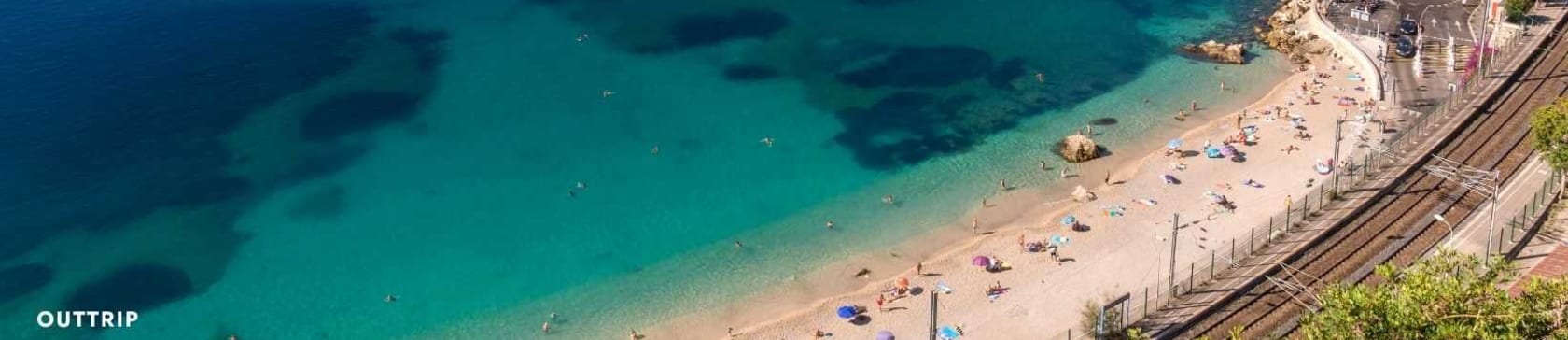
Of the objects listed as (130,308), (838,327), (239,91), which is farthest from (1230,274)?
(239,91)

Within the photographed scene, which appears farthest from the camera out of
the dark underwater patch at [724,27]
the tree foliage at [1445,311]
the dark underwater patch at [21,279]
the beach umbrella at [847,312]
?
the dark underwater patch at [724,27]

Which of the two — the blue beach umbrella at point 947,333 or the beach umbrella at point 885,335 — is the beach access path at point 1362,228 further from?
the beach umbrella at point 885,335

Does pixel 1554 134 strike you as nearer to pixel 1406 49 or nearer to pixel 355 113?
pixel 1406 49

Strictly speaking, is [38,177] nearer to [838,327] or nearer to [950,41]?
[838,327]

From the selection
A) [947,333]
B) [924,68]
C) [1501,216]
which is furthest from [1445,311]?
[924,68]

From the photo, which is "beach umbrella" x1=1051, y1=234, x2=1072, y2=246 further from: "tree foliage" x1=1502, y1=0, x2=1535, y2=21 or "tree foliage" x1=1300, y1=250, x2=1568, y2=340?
"tree foliage" x1=1502, y1=0, x2=1535, y2=21

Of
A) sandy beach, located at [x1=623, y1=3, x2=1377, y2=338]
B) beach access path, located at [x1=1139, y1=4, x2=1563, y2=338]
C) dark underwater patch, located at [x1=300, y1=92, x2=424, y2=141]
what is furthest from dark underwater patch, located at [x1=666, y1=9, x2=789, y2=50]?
beach access path, located at [x1=1139, y1=4, x2=1563, y2=338]

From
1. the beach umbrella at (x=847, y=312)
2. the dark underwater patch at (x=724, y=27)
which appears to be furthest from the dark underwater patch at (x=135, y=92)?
the beach umbrella at (x=847, y=312)
